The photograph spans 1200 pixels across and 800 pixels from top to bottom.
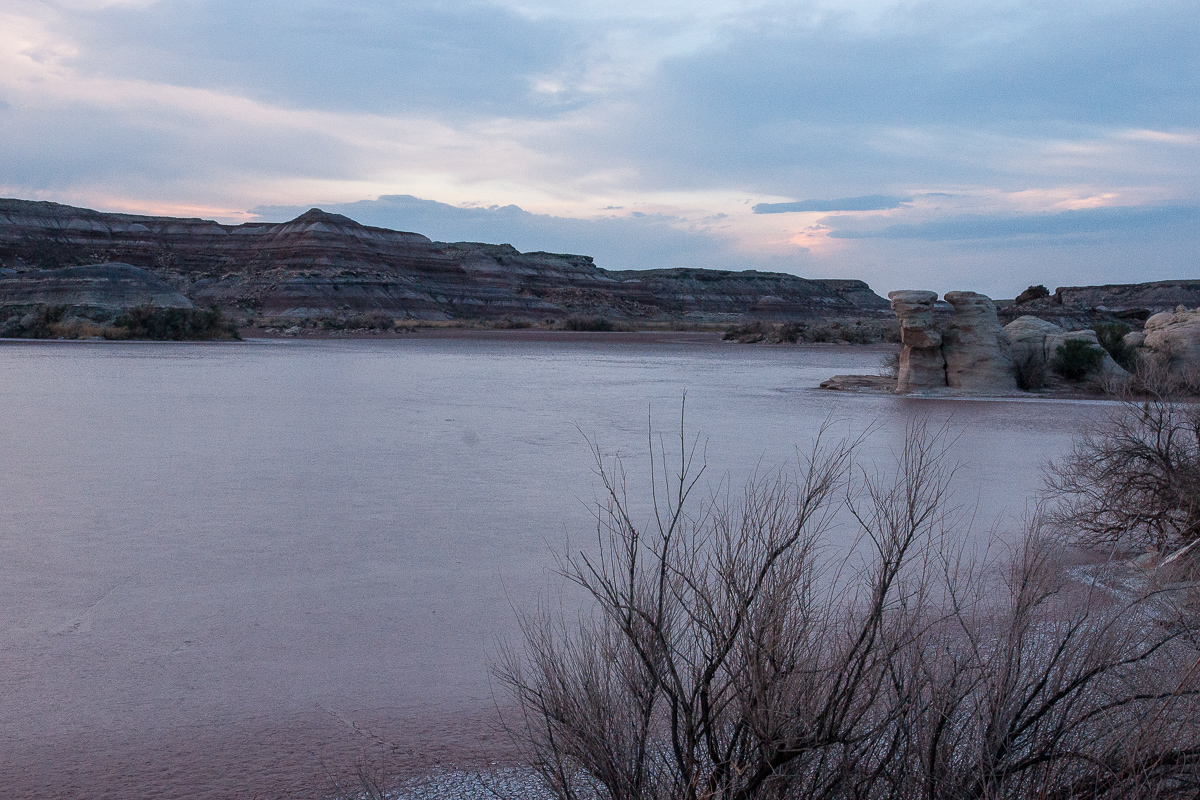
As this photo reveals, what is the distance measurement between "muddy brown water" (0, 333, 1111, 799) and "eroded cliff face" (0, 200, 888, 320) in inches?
2124

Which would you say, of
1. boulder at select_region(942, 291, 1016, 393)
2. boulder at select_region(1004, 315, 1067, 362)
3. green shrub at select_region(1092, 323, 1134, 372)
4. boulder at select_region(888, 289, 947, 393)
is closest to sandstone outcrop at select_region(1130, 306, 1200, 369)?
green shrub at select_region(1092, 323, 1134, 372)

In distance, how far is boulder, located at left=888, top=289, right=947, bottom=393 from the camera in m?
20.2

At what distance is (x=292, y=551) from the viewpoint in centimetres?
717

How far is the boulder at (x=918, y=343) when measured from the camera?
20.2 meters

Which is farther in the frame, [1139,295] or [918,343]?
[1139,295]

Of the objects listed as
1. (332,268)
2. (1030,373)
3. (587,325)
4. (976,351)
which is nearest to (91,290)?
(587,325)

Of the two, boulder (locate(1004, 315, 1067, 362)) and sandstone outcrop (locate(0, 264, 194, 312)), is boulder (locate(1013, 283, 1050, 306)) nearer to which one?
boulder (locate(1004, 315, 1067, 362))

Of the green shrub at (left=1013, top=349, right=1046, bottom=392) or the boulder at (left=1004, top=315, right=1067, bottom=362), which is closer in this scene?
the green shrub at (left=1013, top=349, right=1046, bottom=392)

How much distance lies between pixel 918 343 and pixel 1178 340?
607 centimetres

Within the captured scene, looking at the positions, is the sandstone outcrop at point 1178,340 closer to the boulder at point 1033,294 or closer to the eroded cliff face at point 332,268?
the boulder at point 1033,294

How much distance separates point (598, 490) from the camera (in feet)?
31.7

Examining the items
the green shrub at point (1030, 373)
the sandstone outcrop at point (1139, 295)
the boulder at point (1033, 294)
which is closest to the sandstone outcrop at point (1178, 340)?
the green shrub at point (1030, 373)

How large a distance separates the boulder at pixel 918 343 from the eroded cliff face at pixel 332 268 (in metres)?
52.8

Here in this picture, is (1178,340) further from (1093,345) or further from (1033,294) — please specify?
(1033,294)
